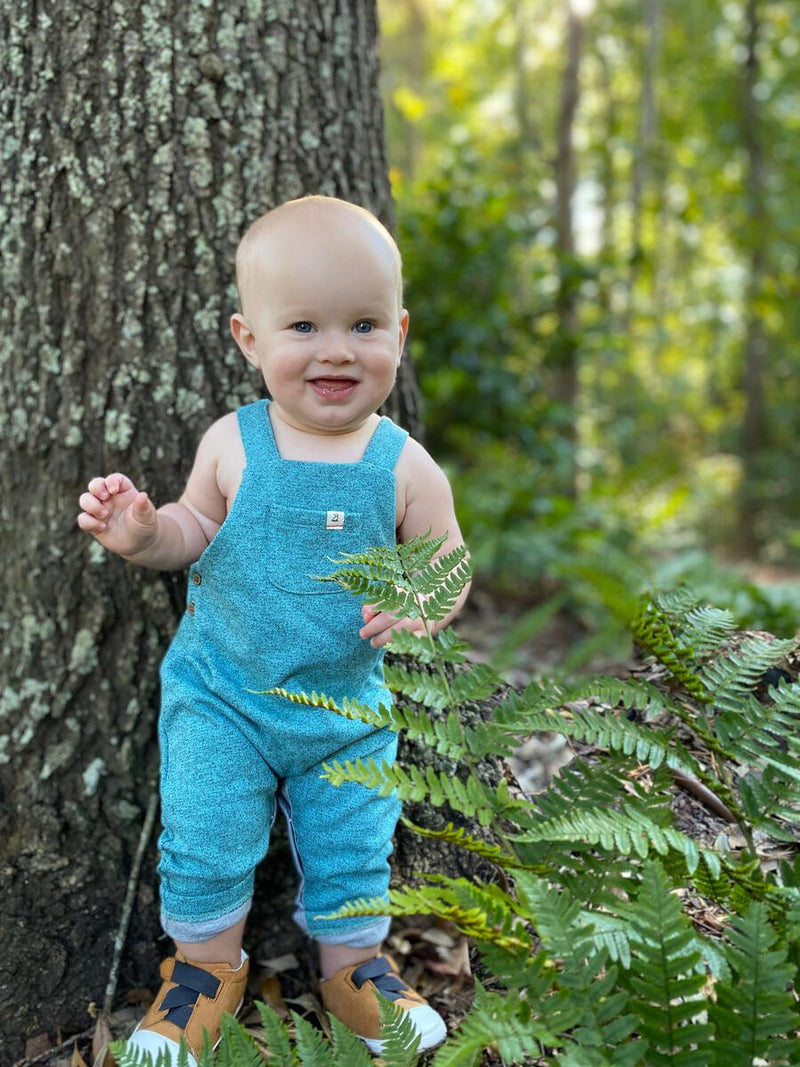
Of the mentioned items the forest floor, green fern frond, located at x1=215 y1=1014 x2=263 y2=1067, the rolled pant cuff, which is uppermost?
green fern frond, located at x1=215 y1=1014 x2=263 y2=1067

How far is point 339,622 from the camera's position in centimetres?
192

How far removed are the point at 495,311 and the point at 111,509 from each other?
16.3 feet

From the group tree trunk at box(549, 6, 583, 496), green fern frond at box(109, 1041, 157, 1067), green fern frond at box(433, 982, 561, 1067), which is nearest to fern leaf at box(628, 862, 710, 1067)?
green fern frond at box(433, 982, 561, 1067)

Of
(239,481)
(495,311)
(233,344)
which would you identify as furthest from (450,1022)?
(495,311)

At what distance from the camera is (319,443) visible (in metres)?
1.96

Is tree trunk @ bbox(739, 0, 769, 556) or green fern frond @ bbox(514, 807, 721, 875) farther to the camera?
tree trunk @ bbox(739, 0, 769, 556)

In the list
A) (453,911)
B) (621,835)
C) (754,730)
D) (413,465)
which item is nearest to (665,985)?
(621,835)

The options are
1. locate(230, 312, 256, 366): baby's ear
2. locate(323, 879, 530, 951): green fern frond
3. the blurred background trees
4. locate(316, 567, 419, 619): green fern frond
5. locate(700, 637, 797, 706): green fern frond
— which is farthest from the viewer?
the blurred background trees

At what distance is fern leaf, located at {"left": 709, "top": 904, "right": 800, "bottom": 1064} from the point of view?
4.31 feet

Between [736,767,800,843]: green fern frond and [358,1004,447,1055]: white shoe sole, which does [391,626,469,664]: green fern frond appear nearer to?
[736,767,800,843]: green fern frond

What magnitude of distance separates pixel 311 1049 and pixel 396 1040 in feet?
0.44

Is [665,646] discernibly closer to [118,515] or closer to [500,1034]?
[500,1034]

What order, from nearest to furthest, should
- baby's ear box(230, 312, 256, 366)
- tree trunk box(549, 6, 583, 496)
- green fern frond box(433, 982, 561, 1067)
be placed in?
1. green fern frond box(433, 982, 561, 1067)
2. baby's ear box(230, 312, 256, 366)
3. tree trunk box(549, 6, 583, 496)

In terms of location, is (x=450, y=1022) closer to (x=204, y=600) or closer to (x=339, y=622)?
(x=339, y=622)
